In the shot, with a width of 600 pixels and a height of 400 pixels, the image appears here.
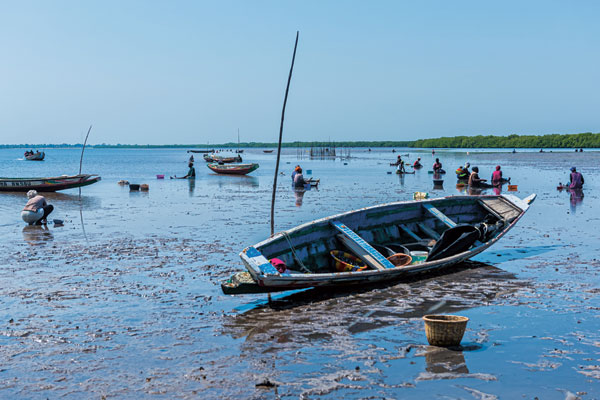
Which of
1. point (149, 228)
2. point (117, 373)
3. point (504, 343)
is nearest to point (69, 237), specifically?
point (149, 228)

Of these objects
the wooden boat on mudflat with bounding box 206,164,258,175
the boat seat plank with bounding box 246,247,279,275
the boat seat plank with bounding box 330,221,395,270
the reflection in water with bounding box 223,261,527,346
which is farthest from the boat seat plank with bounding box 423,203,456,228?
the wooden boat on mudflat with bounding box 206,164,258,175

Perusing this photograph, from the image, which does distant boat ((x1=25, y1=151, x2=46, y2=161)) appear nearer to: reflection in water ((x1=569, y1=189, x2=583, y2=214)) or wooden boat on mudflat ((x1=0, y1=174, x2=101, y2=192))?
wooden boat on mudflat ((x1=0, y1=174, x2=101, y2=192))

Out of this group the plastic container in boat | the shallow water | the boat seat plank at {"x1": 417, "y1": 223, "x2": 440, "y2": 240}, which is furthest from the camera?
the boat seat plank at {"x1": 417, "y1": 223, "x2": 440, "y2": 240}

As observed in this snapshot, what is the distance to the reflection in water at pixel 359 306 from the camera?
8930mm

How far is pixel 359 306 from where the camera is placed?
10.2 metres

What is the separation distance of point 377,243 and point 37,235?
1128 centimetres

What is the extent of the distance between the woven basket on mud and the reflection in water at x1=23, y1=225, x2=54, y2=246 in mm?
13095

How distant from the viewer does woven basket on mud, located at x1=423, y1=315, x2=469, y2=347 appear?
7.84m

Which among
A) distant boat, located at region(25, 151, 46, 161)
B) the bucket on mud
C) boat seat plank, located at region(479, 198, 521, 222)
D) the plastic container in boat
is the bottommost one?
distant boat, located at region(25, 151, 46, 161)

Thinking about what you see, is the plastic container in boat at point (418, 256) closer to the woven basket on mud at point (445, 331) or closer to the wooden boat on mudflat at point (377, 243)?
the wooden boat on mudflat at point (377, 243)

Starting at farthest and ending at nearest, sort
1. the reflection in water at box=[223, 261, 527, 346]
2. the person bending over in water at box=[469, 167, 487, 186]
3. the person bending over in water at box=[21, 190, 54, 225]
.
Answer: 1. the person bending over in water at box=[469, 167, 487, 186]
2. the person bending over in water at box=[21, 190, 54, 225]
3. the reflection in water at box=[223, 261, 527, 346]

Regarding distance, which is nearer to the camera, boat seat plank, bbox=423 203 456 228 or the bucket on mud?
the bucket on mud

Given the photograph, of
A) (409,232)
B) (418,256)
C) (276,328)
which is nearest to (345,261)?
(418,256)

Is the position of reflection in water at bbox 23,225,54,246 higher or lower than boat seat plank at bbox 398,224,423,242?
lower
